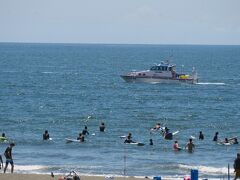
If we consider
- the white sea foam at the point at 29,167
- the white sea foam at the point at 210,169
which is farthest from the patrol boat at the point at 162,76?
the white sea foam at the point at 29,167

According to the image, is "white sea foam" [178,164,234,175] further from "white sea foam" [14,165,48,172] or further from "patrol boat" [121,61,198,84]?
"patrol boat" [121,61,198,84]

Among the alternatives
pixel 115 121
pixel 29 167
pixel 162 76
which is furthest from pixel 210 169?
pixel 162 76

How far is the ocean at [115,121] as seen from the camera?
42.5 m

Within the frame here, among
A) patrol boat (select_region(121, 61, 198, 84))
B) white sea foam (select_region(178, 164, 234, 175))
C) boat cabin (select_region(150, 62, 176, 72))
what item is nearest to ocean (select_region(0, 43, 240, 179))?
white sea foam (select_region(178, 164, 234, 175))

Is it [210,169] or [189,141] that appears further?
[189,141]

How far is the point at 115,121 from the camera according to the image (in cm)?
6756

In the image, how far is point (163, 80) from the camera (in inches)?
3959

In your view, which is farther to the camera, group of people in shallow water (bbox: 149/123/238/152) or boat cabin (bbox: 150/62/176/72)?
boat cabin (bbox: 150/62/176/72)

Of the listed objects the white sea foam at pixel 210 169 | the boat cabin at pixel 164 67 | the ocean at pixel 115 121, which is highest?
the boat cabin at pixel 164 67

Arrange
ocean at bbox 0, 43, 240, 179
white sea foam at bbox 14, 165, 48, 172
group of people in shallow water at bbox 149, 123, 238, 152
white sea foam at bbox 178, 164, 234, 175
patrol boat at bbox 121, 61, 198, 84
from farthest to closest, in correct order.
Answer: patrol boat at bbox 121, 61, 198, 84 → group of people in shallow water at bbox 149, 123, 238, 152 → ocean at bbox 0, 43, 240, 179 → white sea foam at bbox 14, 165, 48, 172 → white sea foam at bbox 178, 164, 234, 175

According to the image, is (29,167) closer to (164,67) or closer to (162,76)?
(164,67)

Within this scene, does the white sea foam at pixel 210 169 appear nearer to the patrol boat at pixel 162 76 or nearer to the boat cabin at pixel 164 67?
the boat cabin at pixel 164 67

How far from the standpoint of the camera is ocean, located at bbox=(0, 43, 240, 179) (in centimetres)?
4253

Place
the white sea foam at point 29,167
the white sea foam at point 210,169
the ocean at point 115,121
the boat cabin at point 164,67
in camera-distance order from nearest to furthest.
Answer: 1. the white sea foam at point 210,169
2. the white sea foam at point 29,167
3. the ocean at point 115,121
4. the boat cabin at point 164,67
